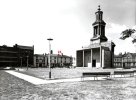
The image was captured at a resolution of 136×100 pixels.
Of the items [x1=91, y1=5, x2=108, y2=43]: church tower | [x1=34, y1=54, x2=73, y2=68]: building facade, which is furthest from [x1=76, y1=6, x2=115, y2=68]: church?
[x1=34, y1=54, x2=73, y2=68]: building facade

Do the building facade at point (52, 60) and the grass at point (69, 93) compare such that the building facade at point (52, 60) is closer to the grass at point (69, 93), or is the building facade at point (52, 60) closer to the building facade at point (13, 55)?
the building facade at point (13, 55)

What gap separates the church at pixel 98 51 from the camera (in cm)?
5684

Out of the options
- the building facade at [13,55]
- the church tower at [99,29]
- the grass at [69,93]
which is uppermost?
the church tower at [99,29]

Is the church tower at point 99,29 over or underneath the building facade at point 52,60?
over

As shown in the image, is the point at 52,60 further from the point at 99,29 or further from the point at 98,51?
the point at 98,51

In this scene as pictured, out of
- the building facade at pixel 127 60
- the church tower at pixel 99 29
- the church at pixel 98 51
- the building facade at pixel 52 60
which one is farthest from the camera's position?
the building facade at pixel 52 60

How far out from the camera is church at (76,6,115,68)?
56.8m

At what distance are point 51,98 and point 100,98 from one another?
2.62 m

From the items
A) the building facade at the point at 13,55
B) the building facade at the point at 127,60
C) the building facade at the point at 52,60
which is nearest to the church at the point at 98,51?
the building facade at the point at 127,60

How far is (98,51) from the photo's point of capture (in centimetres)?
6150

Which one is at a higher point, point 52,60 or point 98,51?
point 98,51

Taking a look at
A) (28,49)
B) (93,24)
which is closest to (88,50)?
(93,24)

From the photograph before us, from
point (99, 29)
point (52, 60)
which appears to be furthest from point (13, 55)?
point (99, 29)

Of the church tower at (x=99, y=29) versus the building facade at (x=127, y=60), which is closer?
the church tower at (x=99, y=29)
